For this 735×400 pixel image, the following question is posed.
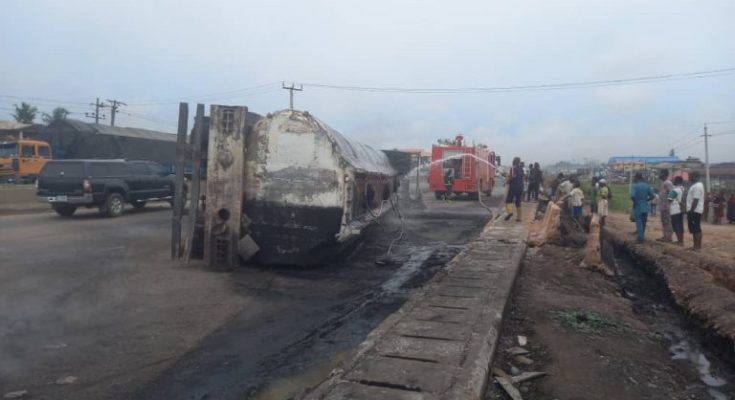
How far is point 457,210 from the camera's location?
781 inches

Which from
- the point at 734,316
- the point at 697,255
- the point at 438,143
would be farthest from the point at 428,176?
the point at 734,316

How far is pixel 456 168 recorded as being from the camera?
24766 mm

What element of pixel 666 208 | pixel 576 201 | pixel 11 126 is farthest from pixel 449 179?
pixel 11 126

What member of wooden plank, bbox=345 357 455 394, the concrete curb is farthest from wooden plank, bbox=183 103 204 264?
wooden plank, bbox=345 357 455 394

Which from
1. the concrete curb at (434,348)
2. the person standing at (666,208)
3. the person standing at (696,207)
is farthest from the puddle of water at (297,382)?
the person standing at (666,208)

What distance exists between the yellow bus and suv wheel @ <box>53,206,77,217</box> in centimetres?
1145

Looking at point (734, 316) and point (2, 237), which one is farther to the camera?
point (2, 237)

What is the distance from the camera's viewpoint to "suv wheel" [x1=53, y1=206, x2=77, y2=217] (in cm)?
1483

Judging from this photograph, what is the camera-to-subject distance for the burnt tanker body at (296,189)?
26.1ft

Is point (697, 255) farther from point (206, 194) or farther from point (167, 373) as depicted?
point (167, 373)

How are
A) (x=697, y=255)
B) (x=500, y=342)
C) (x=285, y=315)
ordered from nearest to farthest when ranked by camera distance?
(x=500, y=342)
(x=285, y=315)
(x=697, y=255)

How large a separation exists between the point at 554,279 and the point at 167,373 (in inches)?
225

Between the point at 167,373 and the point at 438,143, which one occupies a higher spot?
the point at 438,143

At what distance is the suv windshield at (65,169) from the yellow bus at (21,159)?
11958mm
